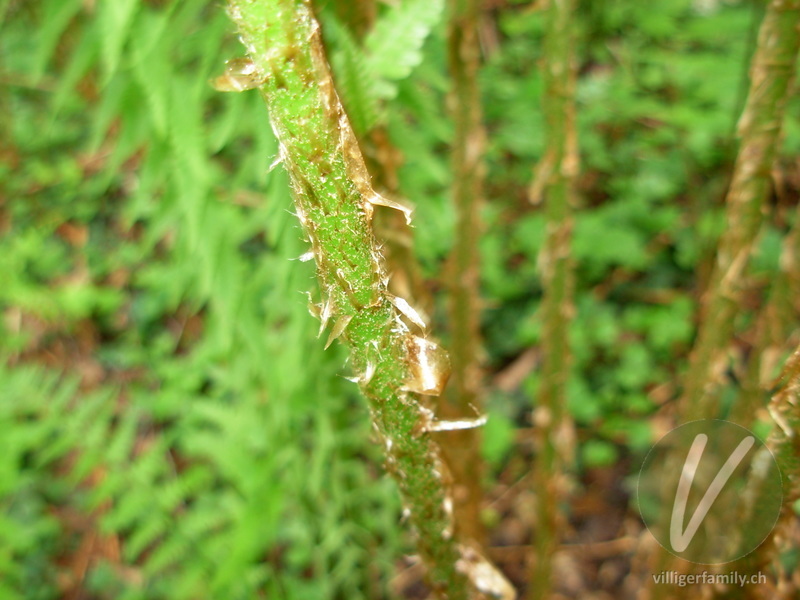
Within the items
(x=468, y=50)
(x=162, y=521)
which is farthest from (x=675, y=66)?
(x=162, y=521)

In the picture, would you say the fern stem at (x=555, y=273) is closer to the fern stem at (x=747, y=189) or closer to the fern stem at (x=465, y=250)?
the fern stem at (x=465, y=250)

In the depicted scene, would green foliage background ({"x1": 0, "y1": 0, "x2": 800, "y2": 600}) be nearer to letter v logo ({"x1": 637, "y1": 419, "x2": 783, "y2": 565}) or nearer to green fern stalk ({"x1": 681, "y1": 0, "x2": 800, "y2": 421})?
green fern stalk ({"x1": 681, "y1": 0, "x2": 800, "y2": 421})

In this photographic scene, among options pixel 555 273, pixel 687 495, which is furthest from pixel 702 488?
pixel 555 273

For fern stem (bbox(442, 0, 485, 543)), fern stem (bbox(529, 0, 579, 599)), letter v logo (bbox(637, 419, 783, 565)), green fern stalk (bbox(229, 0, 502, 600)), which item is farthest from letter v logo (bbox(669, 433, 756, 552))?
green fern stalk (bbox(229, 0, 502, 600))

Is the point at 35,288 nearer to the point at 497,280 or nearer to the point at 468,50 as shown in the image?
the point at 497,280

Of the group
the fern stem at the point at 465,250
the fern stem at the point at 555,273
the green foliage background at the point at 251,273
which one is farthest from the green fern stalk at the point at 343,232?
the fern stem at the point at 555,273

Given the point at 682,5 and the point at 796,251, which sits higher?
the point at 796,251
